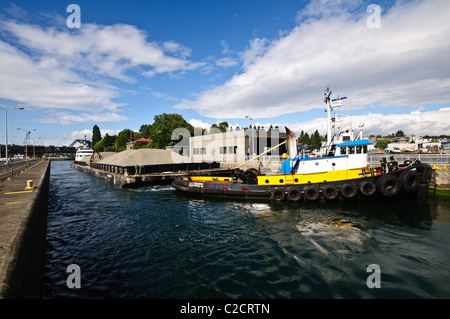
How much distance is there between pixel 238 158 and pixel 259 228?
28.1m

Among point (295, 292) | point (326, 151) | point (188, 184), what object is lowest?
point (295, 292)

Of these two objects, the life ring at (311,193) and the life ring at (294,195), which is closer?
the life ring at (311,193)

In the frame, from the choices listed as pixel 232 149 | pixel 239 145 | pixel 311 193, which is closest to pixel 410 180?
pixel 311 193

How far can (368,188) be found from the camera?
51.2 feet

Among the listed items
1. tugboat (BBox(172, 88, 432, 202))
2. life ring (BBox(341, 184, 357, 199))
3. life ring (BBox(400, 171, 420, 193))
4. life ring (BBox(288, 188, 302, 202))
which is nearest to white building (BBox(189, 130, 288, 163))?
tugboat (BBox(172, 88, 432, 202))

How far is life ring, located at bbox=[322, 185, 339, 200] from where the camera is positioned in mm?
16125

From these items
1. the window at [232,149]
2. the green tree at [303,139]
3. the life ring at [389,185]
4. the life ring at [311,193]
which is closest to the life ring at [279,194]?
the life ring at [311,193]

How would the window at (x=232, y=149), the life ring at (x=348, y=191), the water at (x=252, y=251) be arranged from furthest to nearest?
the window at (x=232, y=149) < the life ring at (x=348, y=191) < the water at (x=252, y=251)

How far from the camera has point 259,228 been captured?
11.8 m

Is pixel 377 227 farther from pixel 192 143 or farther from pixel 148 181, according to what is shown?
pixel 192 143

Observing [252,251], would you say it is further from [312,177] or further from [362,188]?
[362,188]

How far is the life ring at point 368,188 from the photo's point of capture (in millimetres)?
15500

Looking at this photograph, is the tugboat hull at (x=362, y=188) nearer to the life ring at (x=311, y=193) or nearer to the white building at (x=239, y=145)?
the life ring at (x=311, y=193)

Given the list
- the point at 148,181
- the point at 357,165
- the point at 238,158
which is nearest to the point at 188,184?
the point at 148,181
